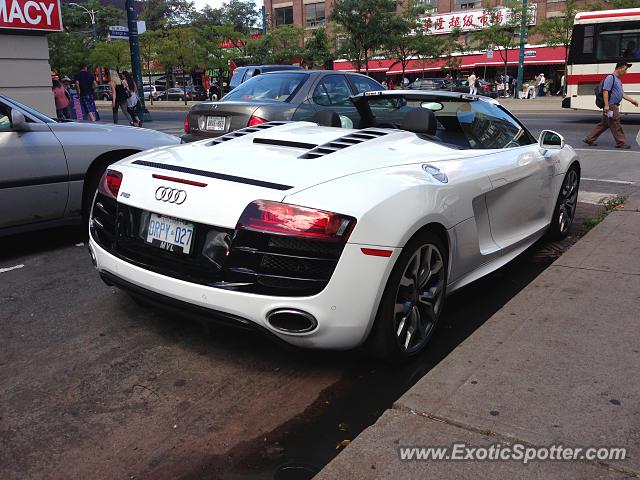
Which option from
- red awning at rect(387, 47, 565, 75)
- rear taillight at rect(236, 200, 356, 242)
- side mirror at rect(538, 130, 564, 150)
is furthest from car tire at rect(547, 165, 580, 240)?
red awning at rect(387, 47, 565, 75)

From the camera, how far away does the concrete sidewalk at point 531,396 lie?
7.64ft

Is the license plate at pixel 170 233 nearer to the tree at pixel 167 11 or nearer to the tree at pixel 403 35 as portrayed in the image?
the tree at pixel 403 35

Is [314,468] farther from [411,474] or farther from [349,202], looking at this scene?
[349,202]

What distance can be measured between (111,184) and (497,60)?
164 ft

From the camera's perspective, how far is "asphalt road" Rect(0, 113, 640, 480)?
2570 mm

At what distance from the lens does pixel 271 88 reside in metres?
8.62

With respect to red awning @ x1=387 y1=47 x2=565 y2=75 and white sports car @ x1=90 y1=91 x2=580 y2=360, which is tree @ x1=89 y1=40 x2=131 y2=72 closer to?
red awning @ x1=387 y1=47 x2=565 y2=75

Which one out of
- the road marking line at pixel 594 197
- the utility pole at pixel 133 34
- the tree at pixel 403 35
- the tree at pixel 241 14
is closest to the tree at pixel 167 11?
the tree at pixel 241 14

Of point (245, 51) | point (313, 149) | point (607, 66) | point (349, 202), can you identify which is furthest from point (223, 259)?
point (245, 51)

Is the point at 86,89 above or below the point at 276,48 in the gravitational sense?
below

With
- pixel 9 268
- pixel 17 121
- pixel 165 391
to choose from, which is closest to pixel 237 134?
pixel 165 391

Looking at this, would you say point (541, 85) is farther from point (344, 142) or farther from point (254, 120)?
point (344, 142)

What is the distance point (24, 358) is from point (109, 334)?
1.58ft

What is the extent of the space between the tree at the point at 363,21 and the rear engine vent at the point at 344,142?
3246 cm
